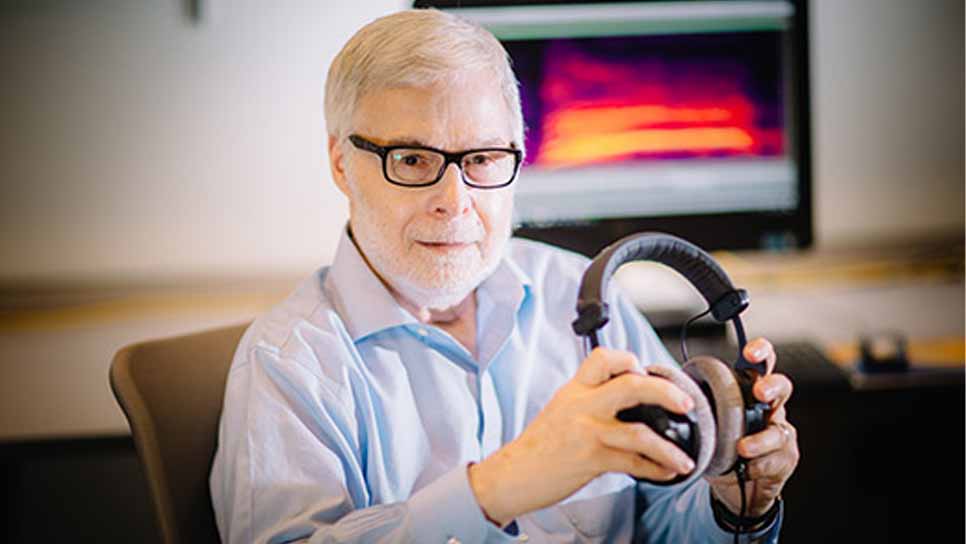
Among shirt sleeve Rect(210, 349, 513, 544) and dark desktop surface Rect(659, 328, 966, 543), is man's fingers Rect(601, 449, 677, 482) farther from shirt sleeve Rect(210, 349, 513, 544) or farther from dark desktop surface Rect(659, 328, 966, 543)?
dark desktop surface Rect(659, 328, 966, 543)

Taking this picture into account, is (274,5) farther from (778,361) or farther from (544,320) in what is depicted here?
(778,361)

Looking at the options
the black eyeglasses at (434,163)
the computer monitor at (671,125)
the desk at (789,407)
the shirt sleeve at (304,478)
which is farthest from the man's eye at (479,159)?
the desk at (789,407)

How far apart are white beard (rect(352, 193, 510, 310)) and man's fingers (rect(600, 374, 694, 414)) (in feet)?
0.97

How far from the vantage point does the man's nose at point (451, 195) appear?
887 millimetres

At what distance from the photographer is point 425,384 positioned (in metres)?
0.98

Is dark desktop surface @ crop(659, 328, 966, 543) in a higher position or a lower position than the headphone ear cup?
lower

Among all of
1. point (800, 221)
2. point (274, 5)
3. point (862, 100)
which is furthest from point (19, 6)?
point (862, 100)

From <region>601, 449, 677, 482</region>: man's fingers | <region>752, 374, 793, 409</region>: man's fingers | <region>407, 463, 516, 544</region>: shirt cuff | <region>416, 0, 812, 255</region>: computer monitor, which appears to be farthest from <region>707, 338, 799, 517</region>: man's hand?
<region>416, 0, 812, 255</region>: computer monitor

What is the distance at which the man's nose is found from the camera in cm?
89

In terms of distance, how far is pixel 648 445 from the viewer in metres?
0.66

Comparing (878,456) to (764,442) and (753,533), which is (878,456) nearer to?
(753,533)

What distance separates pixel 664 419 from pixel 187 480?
54 centimetres

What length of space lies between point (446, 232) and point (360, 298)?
0.14 m

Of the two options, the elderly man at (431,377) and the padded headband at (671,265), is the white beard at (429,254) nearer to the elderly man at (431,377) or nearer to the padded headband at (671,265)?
the elderly man at (431,377)
